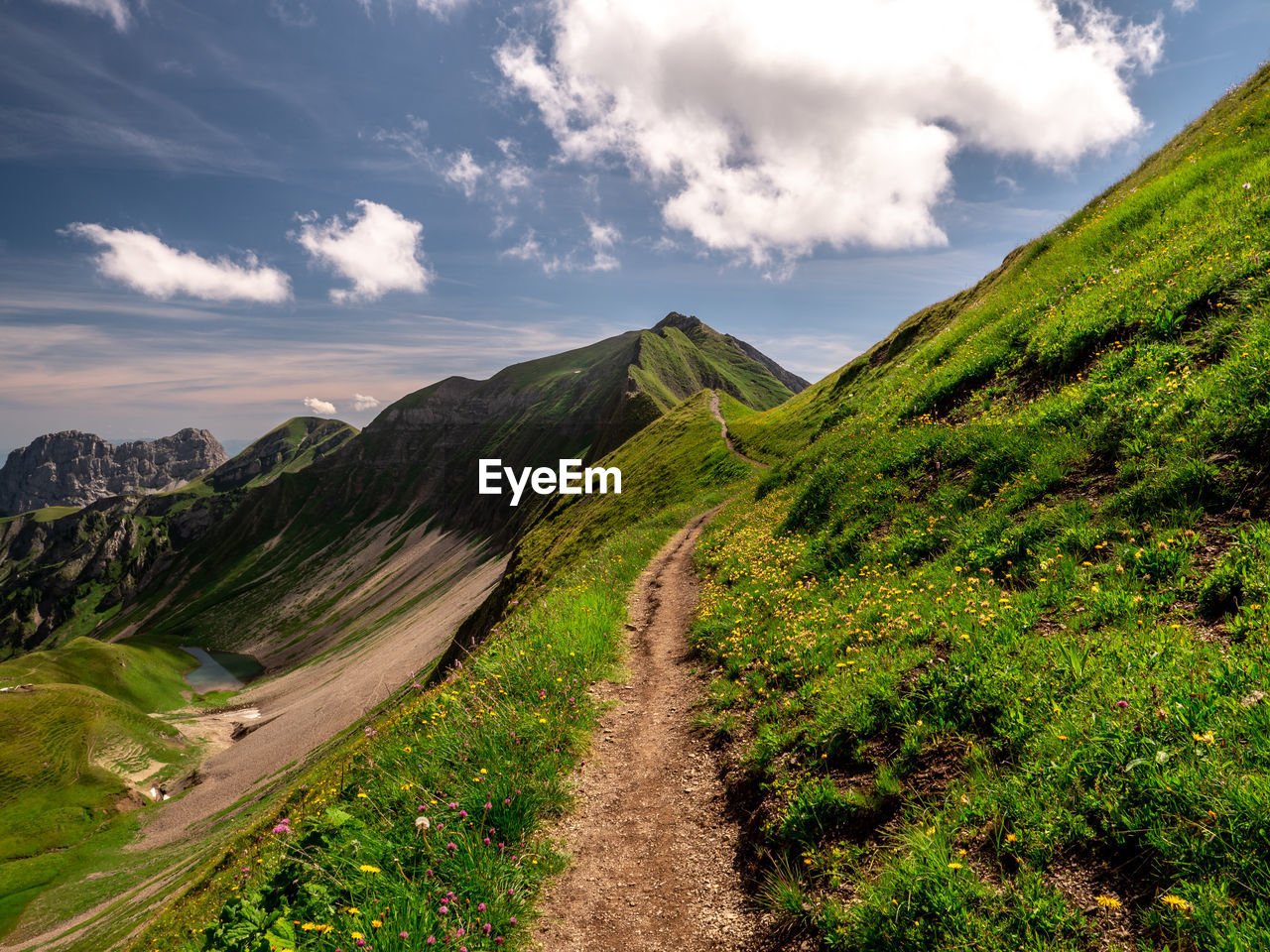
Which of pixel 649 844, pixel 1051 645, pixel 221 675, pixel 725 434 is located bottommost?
pixel 221 675

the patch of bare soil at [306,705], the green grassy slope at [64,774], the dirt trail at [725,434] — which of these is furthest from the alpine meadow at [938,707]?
the green grassy slope at [64,774]

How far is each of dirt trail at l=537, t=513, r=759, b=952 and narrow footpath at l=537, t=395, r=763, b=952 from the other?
0.5 inches

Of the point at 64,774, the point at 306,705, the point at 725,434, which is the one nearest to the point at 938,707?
the point at 725,434

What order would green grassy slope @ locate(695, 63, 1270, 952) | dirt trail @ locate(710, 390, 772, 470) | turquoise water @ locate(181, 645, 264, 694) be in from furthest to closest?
turquoise water @ locate(181, 645, 264, 694) < dirt trail @ locate(710, 390, 772, 470) < green grassy slope @ locate(695, 63, 1270, 952)

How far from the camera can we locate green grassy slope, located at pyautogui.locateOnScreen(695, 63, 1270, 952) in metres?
4.20

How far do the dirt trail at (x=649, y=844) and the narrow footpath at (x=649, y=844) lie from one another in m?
0.01

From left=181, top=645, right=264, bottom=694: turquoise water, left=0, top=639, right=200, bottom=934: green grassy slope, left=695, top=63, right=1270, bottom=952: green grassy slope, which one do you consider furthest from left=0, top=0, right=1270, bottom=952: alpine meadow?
left=181, top=645, right=264, bottom=694: turquoise water

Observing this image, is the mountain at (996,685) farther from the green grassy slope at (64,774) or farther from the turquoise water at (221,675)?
the turquoise water at (221,675)

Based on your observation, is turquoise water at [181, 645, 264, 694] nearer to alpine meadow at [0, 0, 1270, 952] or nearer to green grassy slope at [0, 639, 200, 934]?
green grassy slope at [0, 639, 200, 934]

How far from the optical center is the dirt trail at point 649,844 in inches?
229

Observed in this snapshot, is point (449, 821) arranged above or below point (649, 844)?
above

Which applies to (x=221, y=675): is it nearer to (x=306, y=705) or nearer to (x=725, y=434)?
(x=306, y=705)

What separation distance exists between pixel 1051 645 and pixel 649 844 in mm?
5867

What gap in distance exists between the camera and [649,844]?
7176 mm
